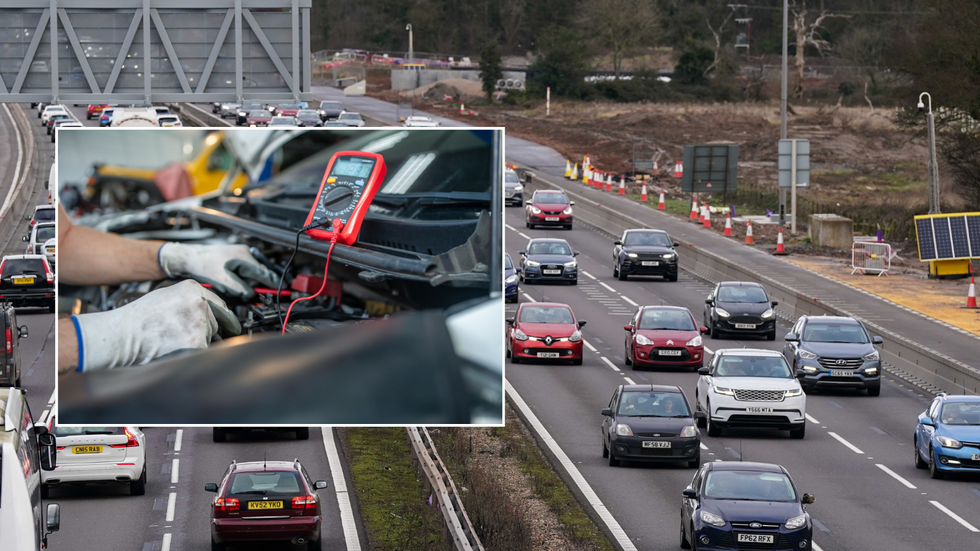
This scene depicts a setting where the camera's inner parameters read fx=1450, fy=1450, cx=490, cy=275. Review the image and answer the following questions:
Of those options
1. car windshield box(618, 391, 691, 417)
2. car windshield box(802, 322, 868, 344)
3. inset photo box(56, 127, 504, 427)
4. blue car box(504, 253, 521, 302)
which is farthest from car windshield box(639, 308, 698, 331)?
inset photo box(56, 127, 504, 427)

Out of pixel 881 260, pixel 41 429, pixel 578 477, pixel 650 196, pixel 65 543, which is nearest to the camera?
pixel 41 429

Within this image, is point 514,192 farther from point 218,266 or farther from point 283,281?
point 218,266

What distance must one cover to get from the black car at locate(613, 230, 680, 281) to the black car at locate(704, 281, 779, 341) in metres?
8.24

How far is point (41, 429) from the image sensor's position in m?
18.8

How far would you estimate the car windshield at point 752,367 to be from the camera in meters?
28.2

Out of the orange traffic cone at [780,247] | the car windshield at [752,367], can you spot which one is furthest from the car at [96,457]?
the orange traffic cone at [780,247]

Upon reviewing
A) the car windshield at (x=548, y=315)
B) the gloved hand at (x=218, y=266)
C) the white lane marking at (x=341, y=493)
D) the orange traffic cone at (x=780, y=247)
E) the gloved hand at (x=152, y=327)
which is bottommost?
the white lane marking at (x=341, y=493)

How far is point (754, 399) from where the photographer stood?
90.2 feet

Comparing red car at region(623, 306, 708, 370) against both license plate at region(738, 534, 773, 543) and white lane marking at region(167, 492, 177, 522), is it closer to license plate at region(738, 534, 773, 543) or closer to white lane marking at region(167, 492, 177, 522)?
white lane marking at region(167, 492, 177, 522)

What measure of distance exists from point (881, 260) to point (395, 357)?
37820 millimetres

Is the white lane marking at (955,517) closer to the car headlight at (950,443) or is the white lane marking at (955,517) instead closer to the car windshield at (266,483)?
the car headlight at (950,443)

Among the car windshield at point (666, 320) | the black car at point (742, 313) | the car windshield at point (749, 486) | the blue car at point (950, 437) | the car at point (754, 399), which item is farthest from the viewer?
the black car at point (742, 313)

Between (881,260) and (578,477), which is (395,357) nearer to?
(578,477)

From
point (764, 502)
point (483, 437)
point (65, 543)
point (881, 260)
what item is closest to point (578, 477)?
point (483, 437)
